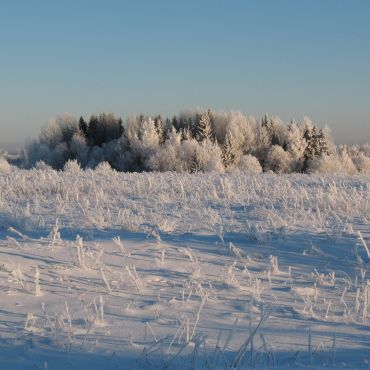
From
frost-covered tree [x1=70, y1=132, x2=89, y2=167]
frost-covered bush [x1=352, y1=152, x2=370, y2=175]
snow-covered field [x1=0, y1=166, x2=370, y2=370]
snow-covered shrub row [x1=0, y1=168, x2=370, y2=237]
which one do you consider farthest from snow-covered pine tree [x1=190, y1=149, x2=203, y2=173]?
snow-covered field [x1=0, y1=166, x2=370, y2=370]

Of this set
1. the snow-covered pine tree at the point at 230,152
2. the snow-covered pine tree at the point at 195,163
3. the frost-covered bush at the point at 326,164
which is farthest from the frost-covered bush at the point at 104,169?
the frost-covered bush at the point at 326,164

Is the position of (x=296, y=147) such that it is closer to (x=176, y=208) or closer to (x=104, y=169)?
(x=104, y=169)

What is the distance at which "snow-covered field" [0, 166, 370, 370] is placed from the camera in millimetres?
2896

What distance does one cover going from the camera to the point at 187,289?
427 cm

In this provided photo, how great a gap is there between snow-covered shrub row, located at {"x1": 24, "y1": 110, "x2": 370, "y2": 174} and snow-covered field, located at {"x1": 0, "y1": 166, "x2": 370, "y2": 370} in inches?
1000

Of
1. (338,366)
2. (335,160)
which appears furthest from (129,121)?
(338,366)

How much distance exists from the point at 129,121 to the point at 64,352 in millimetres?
37602

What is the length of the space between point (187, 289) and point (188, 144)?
1142 inches

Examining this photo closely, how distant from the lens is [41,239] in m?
5.49

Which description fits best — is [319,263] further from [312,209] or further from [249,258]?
[312,209]

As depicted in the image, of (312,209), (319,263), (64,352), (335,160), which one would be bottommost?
(64,352)

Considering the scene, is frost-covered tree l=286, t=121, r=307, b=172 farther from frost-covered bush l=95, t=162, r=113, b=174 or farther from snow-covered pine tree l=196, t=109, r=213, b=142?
frost-covered bush l=95, t=162, r=113, b=174

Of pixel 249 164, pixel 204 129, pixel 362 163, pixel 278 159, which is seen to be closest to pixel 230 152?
pixel 249 164

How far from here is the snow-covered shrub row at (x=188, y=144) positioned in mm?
33750
